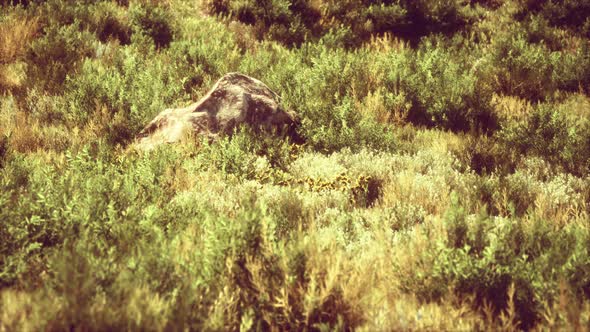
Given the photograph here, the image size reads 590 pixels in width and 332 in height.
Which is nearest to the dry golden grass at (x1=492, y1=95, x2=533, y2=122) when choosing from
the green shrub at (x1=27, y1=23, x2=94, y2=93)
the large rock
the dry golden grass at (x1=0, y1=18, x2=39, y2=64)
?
the large rock

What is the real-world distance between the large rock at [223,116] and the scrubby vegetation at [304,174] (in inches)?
10.6

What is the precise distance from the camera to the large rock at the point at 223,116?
18.2ft

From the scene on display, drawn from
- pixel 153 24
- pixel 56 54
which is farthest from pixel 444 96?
pixel 56 54

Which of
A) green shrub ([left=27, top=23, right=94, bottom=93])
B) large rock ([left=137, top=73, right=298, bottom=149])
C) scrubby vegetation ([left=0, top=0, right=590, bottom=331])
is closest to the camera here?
scrubby vegetation ([left=0, top=0, right=590, bottom=331])

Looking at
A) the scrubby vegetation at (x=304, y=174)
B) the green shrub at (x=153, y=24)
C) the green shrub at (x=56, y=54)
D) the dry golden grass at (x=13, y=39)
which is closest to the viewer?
the scrubby vegetation at (x=304, y=174)

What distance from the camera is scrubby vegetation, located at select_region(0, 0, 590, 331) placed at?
2.77 meters

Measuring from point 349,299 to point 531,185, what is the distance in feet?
9.53

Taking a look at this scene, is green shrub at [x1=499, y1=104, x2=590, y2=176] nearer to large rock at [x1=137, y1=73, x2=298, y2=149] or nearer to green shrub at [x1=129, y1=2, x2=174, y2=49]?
large rock at [x1=137, y1=73, x2=298, y2=149]

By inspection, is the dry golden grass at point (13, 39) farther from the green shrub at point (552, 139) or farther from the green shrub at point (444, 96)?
the green shrub at point (552, 139)

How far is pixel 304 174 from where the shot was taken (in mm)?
5082

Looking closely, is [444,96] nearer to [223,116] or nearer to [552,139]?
[552,139]

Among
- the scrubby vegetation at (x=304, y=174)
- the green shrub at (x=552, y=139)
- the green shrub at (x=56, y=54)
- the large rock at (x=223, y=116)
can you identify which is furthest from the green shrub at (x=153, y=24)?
the green shrub at (x=552, y=139)

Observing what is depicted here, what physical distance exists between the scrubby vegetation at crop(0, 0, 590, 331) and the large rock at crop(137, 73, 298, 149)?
0.27 meters

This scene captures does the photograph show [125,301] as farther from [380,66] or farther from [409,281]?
[380,66]
